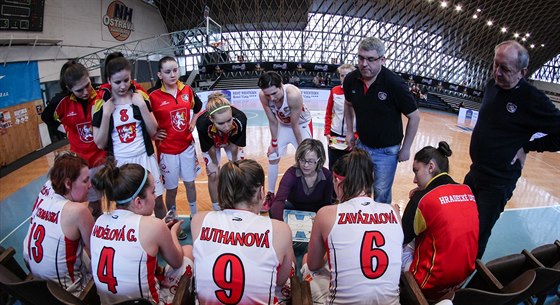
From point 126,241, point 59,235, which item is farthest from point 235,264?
point 59,235

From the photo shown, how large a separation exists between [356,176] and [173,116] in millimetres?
2294

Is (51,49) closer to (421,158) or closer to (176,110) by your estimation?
(176,110)

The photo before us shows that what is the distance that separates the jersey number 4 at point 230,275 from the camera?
1.56 m

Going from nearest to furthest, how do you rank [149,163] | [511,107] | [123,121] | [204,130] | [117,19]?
[511,107] → [123,121] → [149,163] → [204,130] → [117,19]

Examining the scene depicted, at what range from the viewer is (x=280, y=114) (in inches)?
165

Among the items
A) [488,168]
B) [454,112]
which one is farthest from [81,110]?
[454,112]

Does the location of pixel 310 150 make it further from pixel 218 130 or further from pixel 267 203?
pixel 267 203

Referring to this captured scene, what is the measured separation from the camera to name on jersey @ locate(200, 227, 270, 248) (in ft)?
5.20

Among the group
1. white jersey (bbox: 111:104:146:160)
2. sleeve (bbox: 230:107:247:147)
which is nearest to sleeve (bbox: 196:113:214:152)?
sleeve (bbox: 230:107:247:147)

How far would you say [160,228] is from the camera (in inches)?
71.2

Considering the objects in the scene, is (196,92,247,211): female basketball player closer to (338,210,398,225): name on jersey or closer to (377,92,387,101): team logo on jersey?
(377,92,387,101): team logo on jersey

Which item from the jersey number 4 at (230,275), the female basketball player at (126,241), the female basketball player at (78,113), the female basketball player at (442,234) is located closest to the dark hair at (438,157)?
the female basketball player at (442,234)

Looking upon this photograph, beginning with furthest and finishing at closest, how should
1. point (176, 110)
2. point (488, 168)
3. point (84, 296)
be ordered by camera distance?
1. point (176, 110)
2. point (488, 168)
3. point (84, 296)

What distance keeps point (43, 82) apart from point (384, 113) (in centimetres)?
1137
